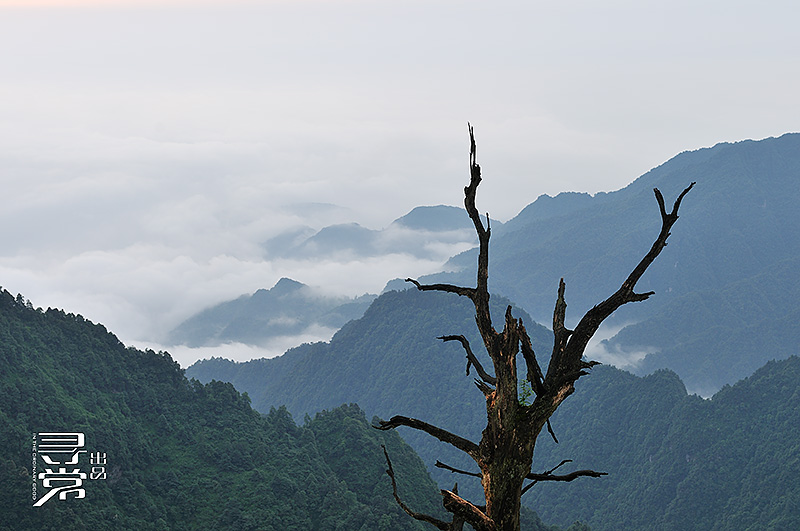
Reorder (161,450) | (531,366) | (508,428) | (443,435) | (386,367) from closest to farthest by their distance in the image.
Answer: (508,428) → (531,366) → (443,435) → (161,450) → (386,367)

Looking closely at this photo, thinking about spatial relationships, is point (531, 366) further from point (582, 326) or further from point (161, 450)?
point (161, 450)

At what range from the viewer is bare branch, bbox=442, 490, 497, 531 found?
5289 millimetres


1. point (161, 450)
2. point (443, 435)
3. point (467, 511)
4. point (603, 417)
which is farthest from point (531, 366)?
point (603, 417)

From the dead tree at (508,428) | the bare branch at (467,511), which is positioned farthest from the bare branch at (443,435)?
the bare branch at (467,511)

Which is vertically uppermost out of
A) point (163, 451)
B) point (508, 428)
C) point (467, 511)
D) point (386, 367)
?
point (386, 367)

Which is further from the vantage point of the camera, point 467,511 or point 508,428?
point 508,428

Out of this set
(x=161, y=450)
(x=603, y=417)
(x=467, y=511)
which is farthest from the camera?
(x=603, y=417)

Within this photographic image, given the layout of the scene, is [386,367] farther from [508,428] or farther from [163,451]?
[508,428]

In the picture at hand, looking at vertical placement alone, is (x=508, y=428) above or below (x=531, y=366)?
below

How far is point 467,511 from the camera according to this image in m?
5.30

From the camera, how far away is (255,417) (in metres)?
63.4

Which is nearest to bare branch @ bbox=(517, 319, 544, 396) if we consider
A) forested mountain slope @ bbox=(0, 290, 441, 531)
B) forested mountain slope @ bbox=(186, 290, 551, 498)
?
forested mountain slope @ bbox=(0, 290, 441, 531)

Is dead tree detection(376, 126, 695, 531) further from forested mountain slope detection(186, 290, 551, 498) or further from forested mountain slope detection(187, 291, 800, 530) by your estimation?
forested mountain slope detection(186, 290, 551, 498)

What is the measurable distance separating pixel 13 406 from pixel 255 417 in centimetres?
1991
